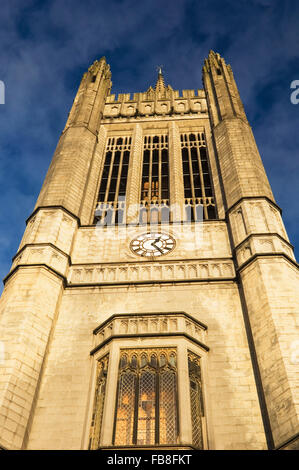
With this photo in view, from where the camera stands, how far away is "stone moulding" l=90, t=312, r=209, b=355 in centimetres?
1270

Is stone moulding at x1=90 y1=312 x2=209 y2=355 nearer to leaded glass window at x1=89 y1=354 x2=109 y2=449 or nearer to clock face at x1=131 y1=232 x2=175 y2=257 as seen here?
leaded glass window at x1=89 y1=354 x2=109 y2=449

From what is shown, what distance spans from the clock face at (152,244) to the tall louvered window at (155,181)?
2.15m

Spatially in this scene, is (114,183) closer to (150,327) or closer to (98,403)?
(150,327)

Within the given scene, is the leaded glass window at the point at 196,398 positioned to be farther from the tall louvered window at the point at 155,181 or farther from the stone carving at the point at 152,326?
the tall louvered window at the point at 155,181

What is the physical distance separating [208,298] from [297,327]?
10.7ft

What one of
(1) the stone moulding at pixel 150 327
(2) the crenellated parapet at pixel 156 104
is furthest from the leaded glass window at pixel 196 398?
(2) the crenellated parapet at pixel 156 104

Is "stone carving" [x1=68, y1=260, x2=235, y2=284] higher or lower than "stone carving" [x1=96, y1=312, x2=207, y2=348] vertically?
higher

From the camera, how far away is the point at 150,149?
2609 cm

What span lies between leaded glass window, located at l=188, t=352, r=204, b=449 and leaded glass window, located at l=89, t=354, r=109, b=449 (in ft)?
7.19

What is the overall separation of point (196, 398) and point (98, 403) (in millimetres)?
2438

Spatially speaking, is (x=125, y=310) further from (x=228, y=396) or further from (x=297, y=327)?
(x=297, y=327)

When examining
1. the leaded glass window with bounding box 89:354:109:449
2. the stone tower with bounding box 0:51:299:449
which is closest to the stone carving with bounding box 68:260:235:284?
the stone tower with bounding box 0:51:299:449

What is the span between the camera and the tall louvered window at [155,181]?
20750 mm
